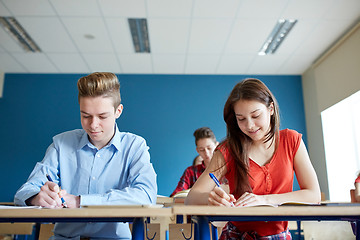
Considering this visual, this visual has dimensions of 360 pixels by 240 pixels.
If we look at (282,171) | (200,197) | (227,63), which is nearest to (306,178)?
(282,171)

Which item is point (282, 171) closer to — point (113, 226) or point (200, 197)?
point (200, 197)

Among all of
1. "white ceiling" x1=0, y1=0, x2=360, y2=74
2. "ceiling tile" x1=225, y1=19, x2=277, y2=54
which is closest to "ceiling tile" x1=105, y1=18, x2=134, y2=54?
"white ceiling" x1=0, y1=0, x2=360, y2=74

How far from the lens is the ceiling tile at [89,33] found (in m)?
3.67

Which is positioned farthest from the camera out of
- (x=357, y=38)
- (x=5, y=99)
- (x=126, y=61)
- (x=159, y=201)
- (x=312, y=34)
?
A: (x=5, y=99)

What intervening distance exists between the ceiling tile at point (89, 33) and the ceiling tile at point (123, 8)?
0.22 m

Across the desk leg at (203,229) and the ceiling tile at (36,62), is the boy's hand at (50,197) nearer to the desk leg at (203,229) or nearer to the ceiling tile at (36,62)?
the desk leg at (203,229)

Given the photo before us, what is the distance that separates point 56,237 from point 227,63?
13.0 ft

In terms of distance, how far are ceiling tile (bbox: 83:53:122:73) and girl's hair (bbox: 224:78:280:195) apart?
3.40 metres

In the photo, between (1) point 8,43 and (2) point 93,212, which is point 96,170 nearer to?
(2) point 93,212

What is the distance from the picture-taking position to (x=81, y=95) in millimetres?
1307

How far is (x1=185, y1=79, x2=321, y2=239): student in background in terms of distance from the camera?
1257 millimetres

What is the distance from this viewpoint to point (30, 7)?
3402mm

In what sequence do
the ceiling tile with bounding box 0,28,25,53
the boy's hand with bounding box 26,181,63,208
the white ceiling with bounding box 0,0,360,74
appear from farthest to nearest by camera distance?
the ceiling tile with bounding box 0,28,25,53 < the white ceiling with bounding box 0,0,360,74 < the boy's hand with bounding box 26,181,63,208

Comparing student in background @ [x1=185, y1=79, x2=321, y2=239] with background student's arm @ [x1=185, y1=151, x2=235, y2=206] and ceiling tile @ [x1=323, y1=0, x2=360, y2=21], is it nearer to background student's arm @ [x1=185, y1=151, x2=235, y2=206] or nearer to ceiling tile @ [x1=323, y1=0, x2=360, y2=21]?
background student's arm @ [x1=185, y1=151, x2=235, y2=206]
